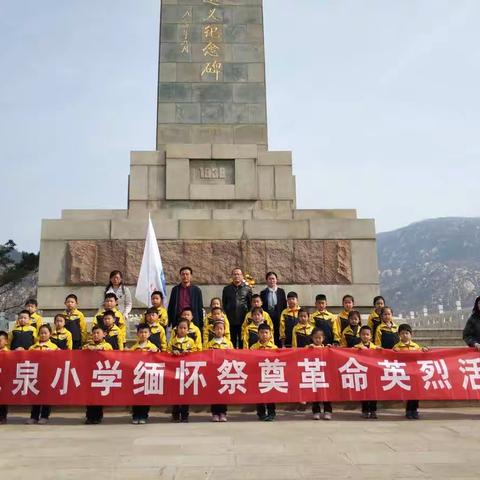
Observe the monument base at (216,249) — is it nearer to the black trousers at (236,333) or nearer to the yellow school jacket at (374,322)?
the black trousers at (236,333)

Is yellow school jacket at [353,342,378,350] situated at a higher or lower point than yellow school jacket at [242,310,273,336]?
lower

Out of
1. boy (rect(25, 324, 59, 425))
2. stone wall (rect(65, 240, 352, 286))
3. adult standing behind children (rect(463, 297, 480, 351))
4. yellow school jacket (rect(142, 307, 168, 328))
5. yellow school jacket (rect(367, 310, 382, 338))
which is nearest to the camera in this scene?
boy (rect(25, 324, 59, 425))

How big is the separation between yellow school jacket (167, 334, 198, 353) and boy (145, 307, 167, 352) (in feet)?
0.69

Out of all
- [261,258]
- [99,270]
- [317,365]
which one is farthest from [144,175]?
[317,365]

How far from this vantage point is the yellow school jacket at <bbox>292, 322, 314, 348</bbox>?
7.07 m

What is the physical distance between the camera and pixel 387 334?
7223 millimetres

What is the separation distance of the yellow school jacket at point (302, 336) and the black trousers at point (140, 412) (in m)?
1.98

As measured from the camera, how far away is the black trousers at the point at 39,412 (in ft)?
20.9

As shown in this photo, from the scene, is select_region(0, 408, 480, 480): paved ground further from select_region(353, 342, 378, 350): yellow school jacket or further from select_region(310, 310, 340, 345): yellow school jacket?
select_region(310, 310, 340, 345): yellow school jacket

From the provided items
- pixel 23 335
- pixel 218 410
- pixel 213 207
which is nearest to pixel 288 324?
pixel 218 410

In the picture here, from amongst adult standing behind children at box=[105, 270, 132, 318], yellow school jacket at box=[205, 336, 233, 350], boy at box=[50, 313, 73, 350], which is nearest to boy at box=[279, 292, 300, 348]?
yellow school jacket at box=[205, 336, 233, 350]

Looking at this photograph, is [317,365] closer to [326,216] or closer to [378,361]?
[378,361]

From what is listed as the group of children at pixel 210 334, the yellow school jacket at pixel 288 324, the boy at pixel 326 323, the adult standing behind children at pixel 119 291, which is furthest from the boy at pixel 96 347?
the boy at pixel 326 323

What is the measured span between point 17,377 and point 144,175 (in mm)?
5933
